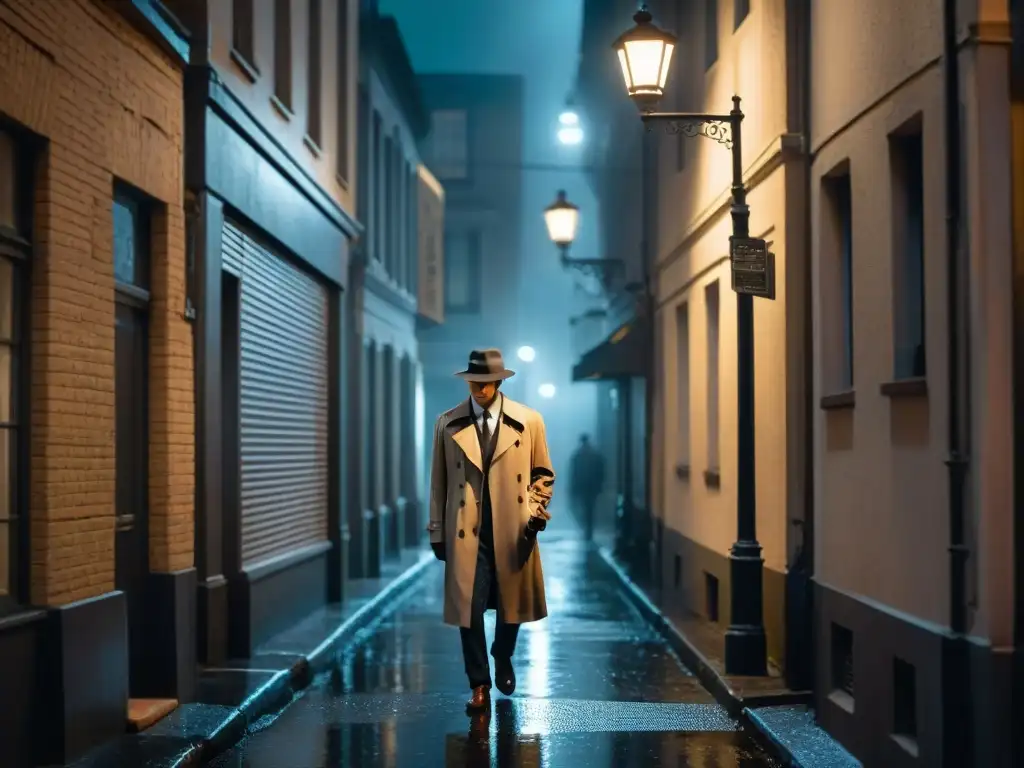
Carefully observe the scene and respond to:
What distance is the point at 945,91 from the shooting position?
23.5 feet

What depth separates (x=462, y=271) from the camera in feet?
136

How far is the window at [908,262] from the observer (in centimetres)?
820

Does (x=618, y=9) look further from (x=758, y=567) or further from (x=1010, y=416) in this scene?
(x=1010, y=416)

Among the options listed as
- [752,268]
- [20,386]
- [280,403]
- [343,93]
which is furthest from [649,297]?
[20,386]

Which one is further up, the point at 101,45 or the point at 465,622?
the point at 101,45

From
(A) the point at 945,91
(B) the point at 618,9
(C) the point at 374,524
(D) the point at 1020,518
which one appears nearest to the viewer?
(D) the point at 1020,518

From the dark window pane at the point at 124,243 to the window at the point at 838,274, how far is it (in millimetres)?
4307

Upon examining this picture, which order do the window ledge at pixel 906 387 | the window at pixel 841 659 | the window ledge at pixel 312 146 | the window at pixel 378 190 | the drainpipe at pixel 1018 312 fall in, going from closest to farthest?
the drainpipe at pixel 1018 312, the window ledge at pixel 906 387, the window at pixel 841 659, the window ledge at pixel 312 146, the window at pixel 378 190

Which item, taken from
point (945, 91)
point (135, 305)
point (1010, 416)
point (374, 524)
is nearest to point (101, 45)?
point (135, 305)

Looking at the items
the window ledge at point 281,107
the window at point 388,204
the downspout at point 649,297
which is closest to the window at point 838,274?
the window ledge at point 281,107

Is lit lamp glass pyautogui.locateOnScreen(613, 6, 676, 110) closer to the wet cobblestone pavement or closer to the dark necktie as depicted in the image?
the dark necktie

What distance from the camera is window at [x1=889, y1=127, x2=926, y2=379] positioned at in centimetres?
820

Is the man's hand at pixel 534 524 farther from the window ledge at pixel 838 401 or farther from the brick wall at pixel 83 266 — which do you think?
the brick wall at pixel 83 266

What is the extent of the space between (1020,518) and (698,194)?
9753 millimetres
